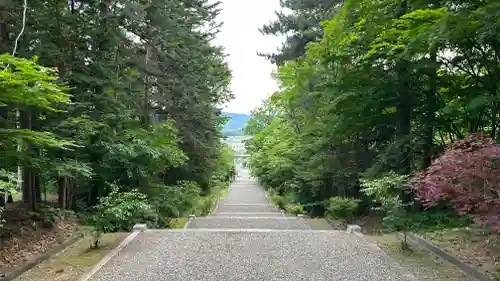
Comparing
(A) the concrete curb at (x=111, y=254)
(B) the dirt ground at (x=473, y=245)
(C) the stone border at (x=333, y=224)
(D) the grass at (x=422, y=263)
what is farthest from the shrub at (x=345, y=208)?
(A) the concrete curb at (x=111, y=254)

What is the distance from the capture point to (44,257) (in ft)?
25.8

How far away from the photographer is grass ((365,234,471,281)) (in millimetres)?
6445

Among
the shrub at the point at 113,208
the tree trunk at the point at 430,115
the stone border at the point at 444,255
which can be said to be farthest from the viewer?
the tree trunk at the point at 430,115

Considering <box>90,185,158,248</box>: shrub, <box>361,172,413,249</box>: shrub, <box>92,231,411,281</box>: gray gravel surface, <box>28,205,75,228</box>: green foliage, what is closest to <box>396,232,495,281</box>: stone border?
<box>361,172,413,249</box>: shrub

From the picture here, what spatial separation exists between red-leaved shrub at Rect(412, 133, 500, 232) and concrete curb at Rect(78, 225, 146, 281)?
4716 mm

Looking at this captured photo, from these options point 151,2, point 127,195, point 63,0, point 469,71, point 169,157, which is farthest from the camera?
point 169,157

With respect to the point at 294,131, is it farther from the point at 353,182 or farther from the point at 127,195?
the point at 127,195

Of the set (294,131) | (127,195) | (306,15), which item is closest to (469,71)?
(127,195)

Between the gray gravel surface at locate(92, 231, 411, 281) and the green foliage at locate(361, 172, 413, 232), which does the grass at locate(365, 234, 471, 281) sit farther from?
the green foliage at locate(361, 172, 413, 232)

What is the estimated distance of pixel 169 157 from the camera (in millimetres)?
16219

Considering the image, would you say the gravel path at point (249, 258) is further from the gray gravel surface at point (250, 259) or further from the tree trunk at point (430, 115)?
the tree trunk at point (430, 115)

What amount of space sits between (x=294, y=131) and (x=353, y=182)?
36.0 ft

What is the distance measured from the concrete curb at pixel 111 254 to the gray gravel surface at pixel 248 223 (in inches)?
197

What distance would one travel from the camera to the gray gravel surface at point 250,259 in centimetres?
657
